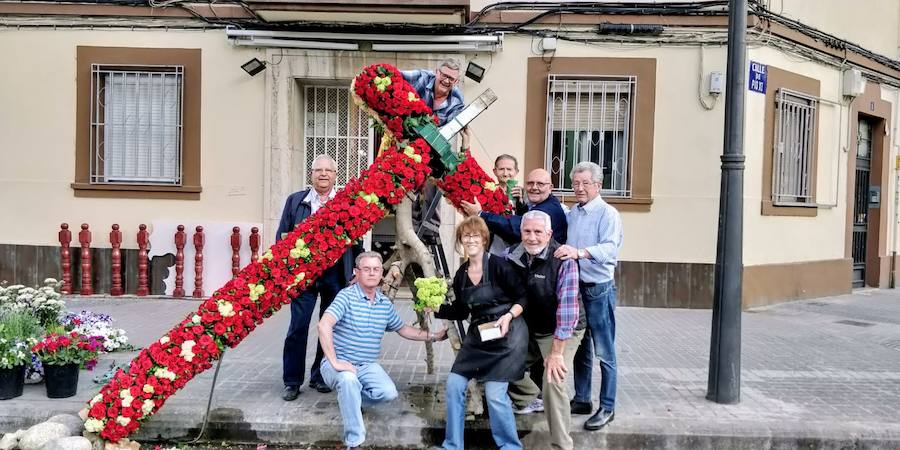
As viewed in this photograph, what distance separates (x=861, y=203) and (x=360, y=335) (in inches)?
448

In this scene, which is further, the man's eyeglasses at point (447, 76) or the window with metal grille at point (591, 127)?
the window with metal grille at point (591, 127)

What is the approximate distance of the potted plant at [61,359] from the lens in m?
4.64

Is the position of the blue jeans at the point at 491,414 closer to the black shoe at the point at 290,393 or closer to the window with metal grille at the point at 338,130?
the black shoe at the point at 290,393

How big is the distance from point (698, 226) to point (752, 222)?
910 millimetres

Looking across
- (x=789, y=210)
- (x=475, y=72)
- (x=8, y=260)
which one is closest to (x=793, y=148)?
(x=789, y=210)

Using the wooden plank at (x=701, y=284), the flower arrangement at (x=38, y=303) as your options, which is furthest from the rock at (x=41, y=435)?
the wooden plank at (x=701, y=284)

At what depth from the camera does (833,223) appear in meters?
10.5

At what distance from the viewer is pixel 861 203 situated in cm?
1192

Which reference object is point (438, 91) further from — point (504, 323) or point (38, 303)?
point (38, 303)

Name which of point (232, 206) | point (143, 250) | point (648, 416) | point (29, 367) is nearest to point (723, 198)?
point (648, 416)

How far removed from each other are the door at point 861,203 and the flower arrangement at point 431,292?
35.3ft

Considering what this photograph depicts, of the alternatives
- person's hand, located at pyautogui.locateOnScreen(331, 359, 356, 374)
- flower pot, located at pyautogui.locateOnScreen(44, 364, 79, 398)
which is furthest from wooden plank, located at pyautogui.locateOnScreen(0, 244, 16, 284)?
person's hand, located at pyautogui.locateOnScreen(331, 359, 356, 374)

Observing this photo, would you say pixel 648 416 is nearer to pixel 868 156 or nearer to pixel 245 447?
pixel 245 447

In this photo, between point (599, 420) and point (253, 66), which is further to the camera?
point (253, 66)
